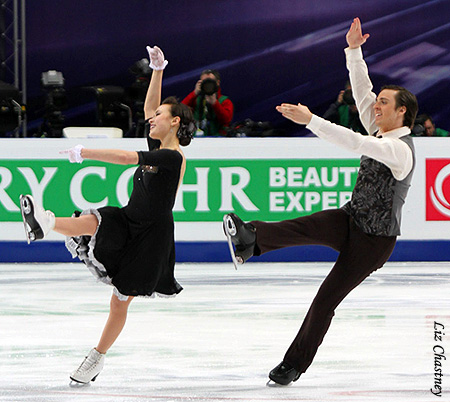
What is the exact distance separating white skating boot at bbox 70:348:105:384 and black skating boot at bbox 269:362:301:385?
64 centimetres

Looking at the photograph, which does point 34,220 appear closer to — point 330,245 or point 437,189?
point 330,245

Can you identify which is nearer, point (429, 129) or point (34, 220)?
point (34, 220)

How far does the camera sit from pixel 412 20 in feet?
35.4

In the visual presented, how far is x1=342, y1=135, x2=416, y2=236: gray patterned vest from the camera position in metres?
3.32

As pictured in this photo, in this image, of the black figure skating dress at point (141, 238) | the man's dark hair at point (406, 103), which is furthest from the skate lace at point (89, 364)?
the man's dark hair at point (406, 103)

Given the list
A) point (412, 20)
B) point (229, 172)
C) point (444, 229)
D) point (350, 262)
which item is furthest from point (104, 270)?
point (412, 20)

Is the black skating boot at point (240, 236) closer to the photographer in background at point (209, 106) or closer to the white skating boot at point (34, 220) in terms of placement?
the white skating boot at point (34, 220)

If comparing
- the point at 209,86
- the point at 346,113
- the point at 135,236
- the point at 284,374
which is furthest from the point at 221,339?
the point at 346,113

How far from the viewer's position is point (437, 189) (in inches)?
300

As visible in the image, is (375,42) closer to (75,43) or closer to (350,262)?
(75,43)

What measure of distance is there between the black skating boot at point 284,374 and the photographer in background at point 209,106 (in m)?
4.60

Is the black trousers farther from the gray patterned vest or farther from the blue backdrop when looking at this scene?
the blue backdrop

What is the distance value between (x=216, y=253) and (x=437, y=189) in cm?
193

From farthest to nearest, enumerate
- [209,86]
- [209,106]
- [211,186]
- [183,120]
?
[209,106], [209,86], [211,186], [183,120]
